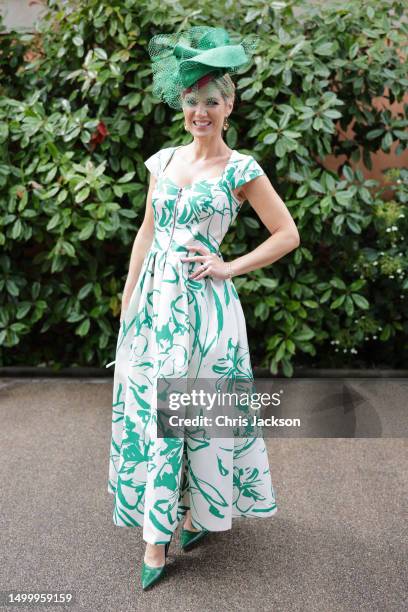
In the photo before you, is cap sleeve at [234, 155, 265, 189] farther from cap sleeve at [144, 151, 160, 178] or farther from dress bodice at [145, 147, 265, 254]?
cap sleeve at [144, 151, 160, 178]

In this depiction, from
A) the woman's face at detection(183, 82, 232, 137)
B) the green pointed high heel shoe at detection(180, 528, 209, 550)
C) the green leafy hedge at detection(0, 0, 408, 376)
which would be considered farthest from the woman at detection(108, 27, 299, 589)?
the green leafy hedge at detection(0, 0, 408, 376)

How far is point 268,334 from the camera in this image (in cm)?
342

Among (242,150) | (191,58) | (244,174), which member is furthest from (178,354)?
(242,150)

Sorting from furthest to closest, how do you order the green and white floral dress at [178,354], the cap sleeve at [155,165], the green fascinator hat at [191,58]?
the cap sleeve at [155,165] < the green and white floral dress at [178,354] < the green fascinator hat at [191,58]

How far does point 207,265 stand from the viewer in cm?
166

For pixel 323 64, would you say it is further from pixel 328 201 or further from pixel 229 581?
pixel 229 581

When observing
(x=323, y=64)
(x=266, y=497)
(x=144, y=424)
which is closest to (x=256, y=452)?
(x=266, y=497)

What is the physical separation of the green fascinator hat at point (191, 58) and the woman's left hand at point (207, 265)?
0.40m

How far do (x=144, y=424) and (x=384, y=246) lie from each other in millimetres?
2050

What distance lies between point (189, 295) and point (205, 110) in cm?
48

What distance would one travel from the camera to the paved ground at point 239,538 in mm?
1701

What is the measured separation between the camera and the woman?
1.64 meters

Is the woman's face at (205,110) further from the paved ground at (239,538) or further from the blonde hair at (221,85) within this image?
the paved ground at (239,538)

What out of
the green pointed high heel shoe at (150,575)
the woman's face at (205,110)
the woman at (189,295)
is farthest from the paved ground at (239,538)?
the woman's face at (205,110)
